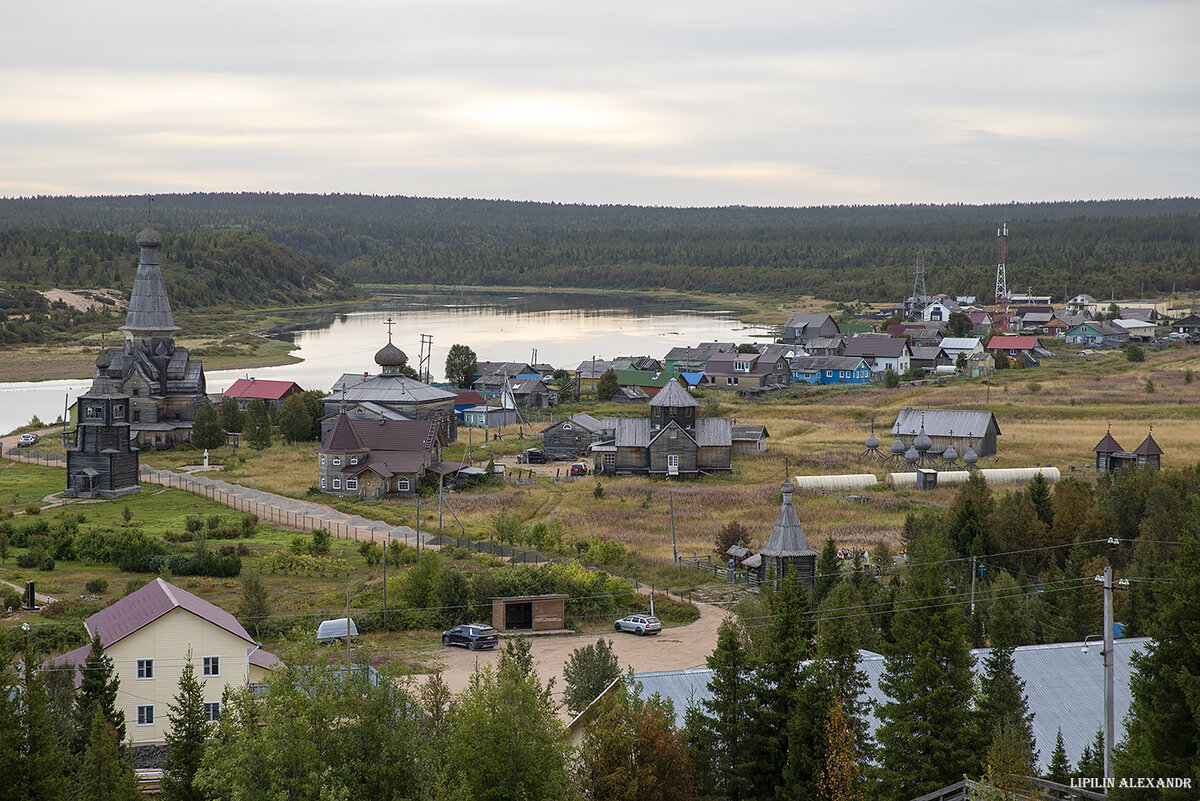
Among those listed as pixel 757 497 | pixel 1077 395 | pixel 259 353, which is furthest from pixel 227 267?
pixel 757 497

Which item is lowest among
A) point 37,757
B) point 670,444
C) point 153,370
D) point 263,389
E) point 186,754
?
point 186,754

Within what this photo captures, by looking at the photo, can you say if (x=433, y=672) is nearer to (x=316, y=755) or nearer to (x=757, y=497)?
(x=316, y=755)

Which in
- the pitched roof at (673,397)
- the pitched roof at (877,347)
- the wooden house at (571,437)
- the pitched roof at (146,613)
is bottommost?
the wooden house at (571,437)

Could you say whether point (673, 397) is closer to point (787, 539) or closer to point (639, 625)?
point (787, 539)

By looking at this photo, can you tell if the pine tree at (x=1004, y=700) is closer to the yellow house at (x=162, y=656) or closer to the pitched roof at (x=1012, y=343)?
the yellow house at (x=162, y=656)

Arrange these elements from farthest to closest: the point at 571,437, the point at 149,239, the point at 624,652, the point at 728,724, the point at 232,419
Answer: the point at 149,239, the point at 232,419, the point at 571,437, the point at 624,652, the point at 728,724

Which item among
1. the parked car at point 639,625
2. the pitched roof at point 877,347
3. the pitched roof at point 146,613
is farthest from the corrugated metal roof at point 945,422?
the pitched roof at point 146,613

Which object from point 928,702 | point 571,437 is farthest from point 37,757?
point 571,437

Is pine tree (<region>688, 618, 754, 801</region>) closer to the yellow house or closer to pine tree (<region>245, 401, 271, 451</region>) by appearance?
the yellow house
